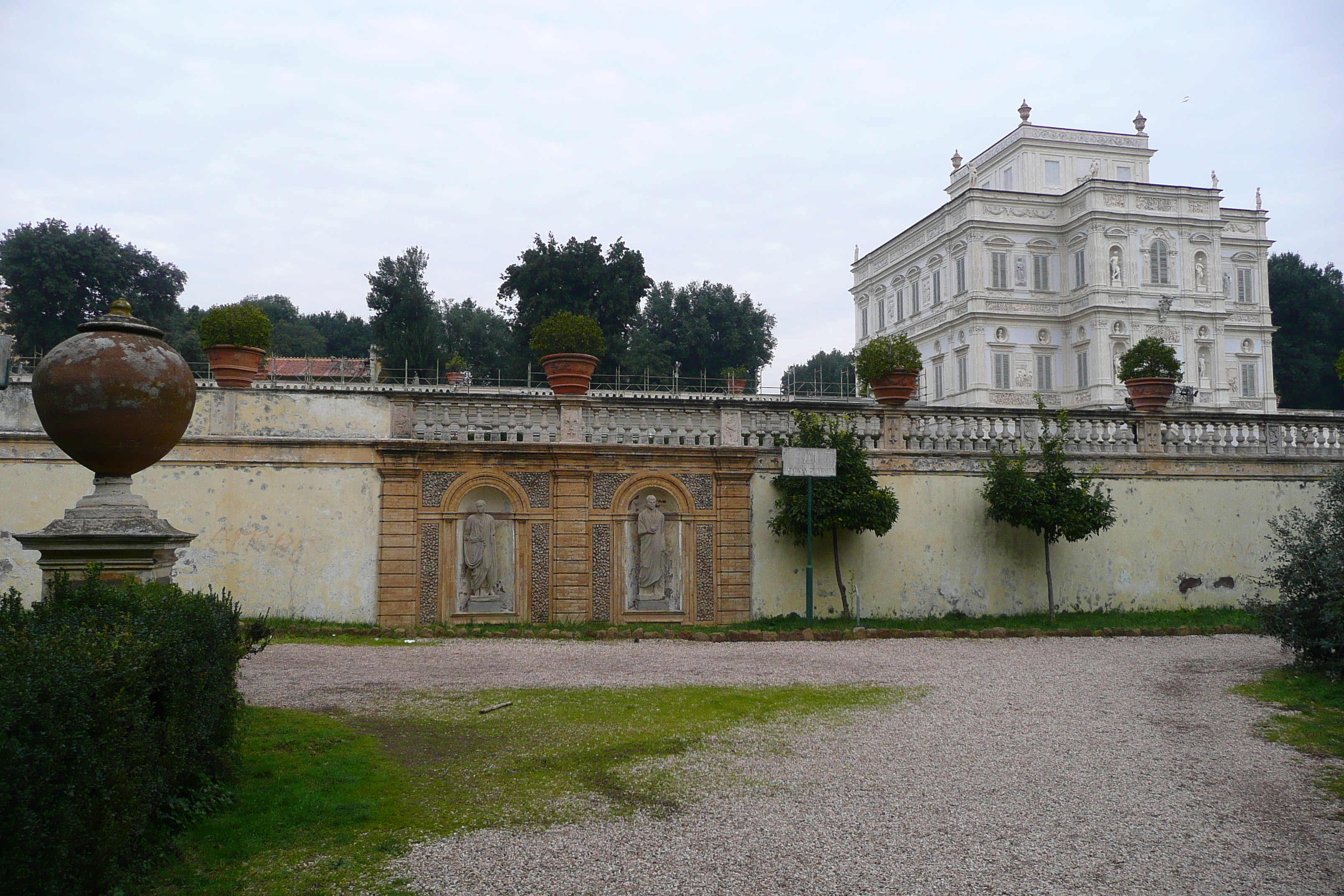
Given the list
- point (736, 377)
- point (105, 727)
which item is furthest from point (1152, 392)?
point (736, 377)

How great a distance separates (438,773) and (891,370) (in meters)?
11.7

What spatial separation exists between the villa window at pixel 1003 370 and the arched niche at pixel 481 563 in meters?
42.6

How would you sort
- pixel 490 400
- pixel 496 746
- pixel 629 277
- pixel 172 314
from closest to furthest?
pixel 496 746
pixel 490 400
pixel 629 277
pixel 172 314

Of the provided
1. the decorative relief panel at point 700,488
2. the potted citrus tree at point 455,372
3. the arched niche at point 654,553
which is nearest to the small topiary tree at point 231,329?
the arched niche at point 654,553

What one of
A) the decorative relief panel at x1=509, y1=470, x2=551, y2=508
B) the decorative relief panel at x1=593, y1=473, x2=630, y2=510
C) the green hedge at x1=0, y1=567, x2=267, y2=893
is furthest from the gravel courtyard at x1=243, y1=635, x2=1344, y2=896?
the decorative relief panel at x1=593, y1=473, x2=630, y2=510

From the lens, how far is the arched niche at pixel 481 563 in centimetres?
1482

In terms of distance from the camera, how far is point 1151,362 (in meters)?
17.5

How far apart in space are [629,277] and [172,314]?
31446 millimetres

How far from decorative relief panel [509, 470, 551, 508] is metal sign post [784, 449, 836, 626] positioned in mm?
3901

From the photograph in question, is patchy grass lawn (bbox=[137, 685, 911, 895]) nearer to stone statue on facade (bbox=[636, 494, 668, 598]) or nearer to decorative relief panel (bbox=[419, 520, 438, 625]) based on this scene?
decorative relief panel (bbox=[419, 520, 438, 625])

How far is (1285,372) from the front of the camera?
2430 inches

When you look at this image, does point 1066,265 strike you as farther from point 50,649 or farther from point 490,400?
point 50,649

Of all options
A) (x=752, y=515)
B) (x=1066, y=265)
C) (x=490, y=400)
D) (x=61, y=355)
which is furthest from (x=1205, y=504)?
(x=1066, y=265)

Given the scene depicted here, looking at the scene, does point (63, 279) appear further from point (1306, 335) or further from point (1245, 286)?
point (1306, 335)
